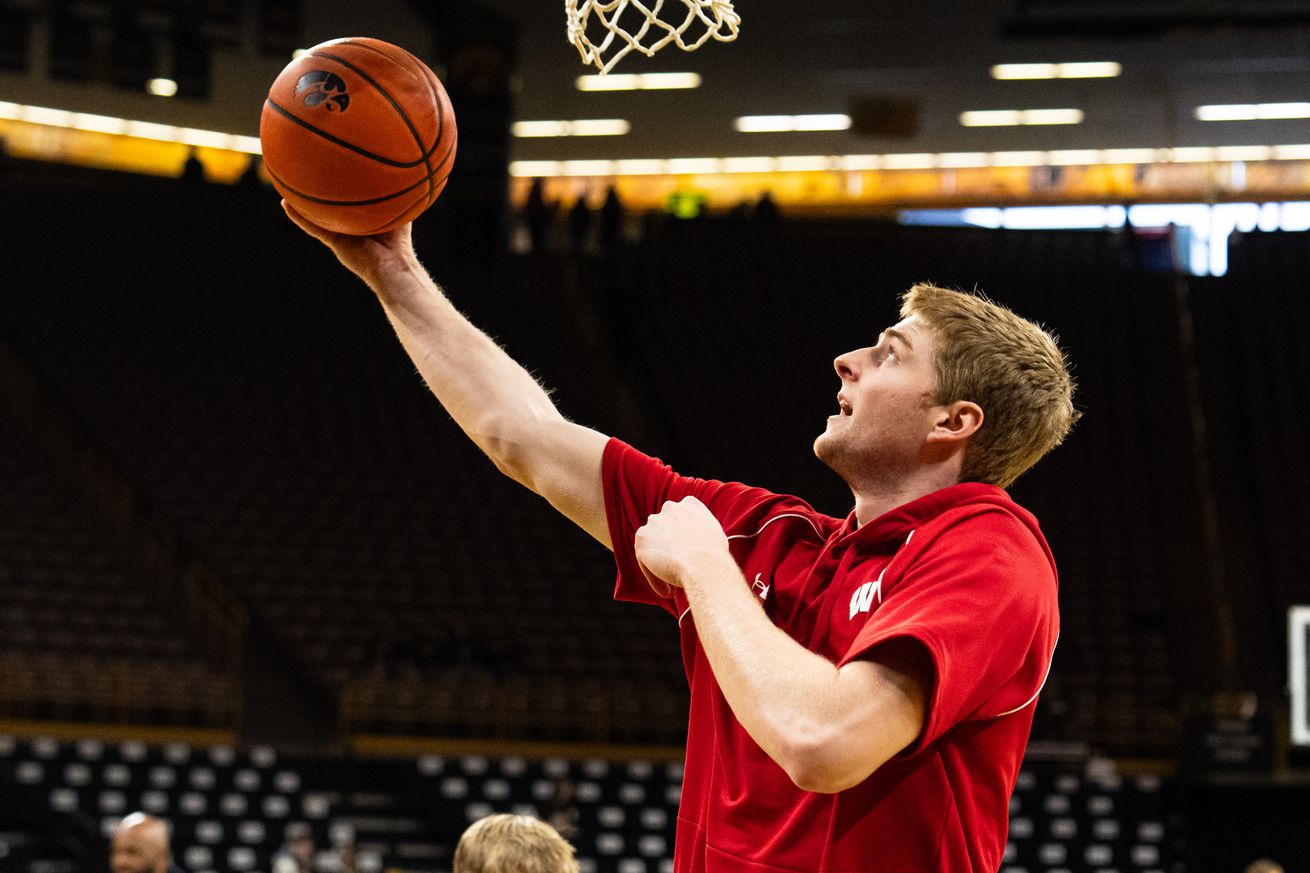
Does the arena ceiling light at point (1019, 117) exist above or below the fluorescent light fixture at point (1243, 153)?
above

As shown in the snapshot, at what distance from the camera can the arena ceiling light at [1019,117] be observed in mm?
16797

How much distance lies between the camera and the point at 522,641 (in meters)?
12.8

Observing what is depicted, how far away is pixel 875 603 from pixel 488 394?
0.67 metres

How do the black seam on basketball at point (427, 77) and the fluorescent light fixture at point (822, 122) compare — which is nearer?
the black seam on basketball at point (427, 77)

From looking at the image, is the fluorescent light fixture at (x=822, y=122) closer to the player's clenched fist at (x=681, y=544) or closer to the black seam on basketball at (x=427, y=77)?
the black seam on basketball at (x=427, y=77)

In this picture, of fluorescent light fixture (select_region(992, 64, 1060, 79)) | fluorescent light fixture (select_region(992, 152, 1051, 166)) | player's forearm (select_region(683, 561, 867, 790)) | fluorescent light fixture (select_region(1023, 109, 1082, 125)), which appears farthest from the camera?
fluorescent light fixture (select_region(992, 152, 1051, 166))

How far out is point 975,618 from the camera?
1450 mm

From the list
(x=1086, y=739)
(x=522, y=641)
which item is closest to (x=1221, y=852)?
(x=1086, y=739)

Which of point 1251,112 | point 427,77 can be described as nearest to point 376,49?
point 427,77

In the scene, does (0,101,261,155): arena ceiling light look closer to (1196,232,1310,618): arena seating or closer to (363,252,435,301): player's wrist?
(1196,232,1310,618): arena seating

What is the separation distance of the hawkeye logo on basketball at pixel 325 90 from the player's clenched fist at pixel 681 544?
89cm

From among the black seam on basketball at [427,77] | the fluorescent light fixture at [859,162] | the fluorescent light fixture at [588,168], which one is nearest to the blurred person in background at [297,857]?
the black seam on basketball at [427,77]

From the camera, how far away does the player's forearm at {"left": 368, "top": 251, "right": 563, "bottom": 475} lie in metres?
2.01

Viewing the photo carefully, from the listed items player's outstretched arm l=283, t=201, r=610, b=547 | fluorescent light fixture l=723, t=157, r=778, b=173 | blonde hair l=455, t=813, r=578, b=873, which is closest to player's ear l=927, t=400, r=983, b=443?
player's outstretched arm l=283, t=201, r=610, b=547
